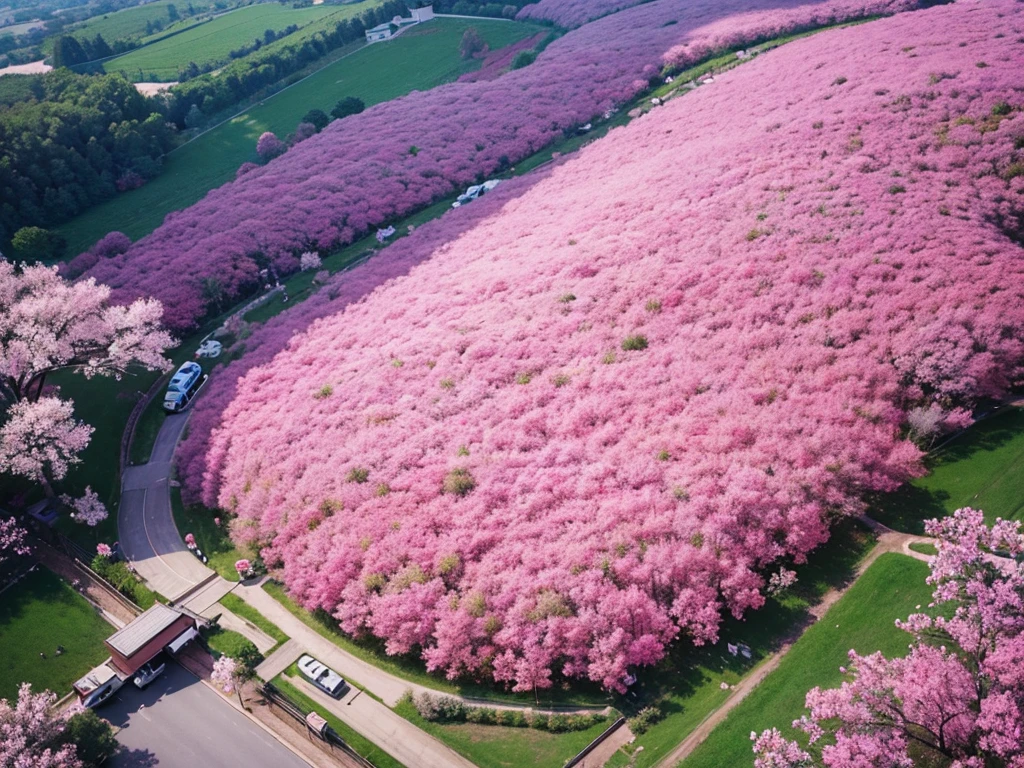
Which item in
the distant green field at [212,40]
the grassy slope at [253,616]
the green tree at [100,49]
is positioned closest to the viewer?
the grassy slope at [253,616]

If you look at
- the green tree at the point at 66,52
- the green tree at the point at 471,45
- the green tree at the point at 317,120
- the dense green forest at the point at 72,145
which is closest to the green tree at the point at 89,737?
the dense green forest at the point at 72,145

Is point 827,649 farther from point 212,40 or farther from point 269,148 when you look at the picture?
point 212,40

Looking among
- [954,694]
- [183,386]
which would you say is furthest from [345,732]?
[183,386]

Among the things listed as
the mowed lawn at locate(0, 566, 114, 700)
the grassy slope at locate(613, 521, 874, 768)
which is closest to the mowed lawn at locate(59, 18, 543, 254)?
the mowed lawn at locate(0, 566, 114, 700)

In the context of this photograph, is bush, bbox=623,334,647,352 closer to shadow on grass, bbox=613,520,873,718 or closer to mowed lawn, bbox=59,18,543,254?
shadow on grass, bbox=613,520,873,718

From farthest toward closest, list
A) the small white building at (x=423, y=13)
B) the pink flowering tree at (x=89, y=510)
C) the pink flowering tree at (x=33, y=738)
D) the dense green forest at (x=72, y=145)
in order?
the small white building at (x=423, y=13), the dense green forest at (x=72, y=145), the pink flowering tree at (x=89, y=510), the pink flowering tree at (x=33, y=738)

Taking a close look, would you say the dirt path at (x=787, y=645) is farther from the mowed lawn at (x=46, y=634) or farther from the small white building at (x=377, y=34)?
the small white building at (x=377, y=34)
